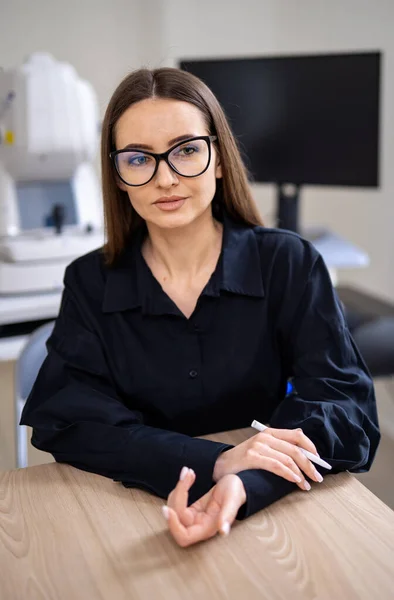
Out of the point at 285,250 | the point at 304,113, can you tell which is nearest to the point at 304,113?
the point at 304,113

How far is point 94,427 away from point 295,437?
0.33m

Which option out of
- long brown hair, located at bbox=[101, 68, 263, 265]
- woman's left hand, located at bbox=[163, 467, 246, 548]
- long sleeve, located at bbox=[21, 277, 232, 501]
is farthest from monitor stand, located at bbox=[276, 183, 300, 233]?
woman's left hand, located at bbox=[163, 467, 246, 548]

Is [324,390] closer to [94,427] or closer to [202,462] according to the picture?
[202,462]

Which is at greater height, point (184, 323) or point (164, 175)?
point (164, 175)

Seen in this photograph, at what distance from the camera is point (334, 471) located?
1141 millimetres

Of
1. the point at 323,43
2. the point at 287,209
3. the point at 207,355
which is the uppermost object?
the point at 323,43

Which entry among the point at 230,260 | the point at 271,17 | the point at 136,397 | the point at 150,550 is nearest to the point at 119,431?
the point at 136,397

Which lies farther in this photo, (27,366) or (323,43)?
(323,43)

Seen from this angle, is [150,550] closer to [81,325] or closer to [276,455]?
[276,455]

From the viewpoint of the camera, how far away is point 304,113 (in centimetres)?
247

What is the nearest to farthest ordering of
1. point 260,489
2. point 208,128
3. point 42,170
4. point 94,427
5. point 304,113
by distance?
point 260,489 < point 94,427 < point 208,128 < point 42,170 < point 304,113

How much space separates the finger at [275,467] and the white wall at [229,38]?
2.01 metres

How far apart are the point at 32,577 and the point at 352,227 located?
9.21 ft

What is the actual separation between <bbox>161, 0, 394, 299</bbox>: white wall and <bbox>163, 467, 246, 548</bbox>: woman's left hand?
90.0 inches
